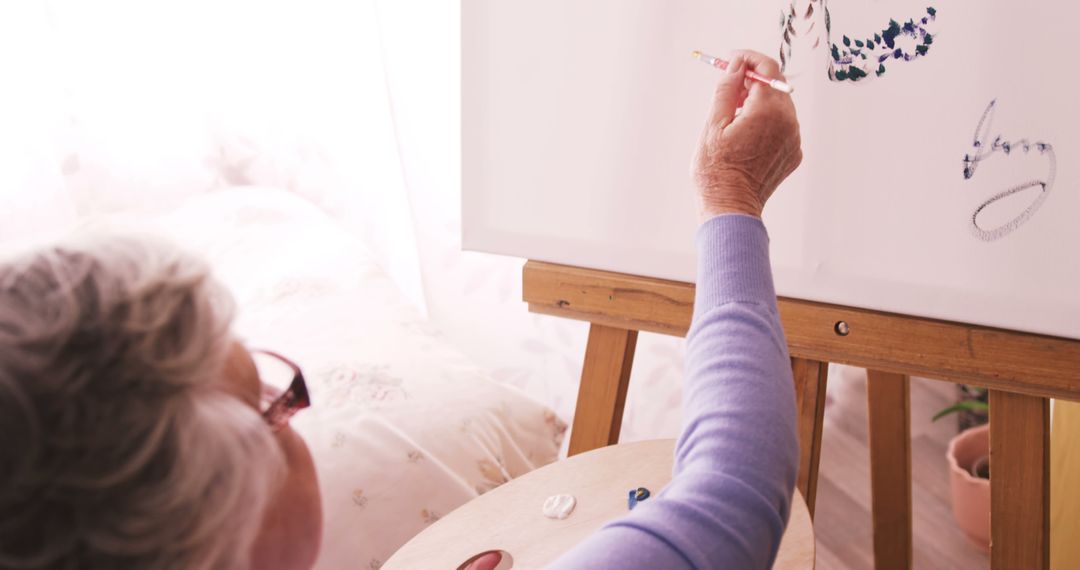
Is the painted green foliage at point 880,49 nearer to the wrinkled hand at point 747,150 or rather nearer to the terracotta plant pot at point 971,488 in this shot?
the wrinkled hand at point 747,150

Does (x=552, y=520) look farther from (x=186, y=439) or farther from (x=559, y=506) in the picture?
(x=186, y=439)

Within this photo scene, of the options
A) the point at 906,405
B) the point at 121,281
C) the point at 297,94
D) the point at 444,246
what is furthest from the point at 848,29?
the point at 297,94

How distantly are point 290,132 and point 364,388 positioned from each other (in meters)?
0.79

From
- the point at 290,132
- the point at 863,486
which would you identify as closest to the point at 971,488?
the point at 863,486

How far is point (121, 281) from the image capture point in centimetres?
48

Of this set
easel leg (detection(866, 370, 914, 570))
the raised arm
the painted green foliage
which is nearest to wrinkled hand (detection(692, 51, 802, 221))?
the raised arm

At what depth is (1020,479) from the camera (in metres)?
1.01

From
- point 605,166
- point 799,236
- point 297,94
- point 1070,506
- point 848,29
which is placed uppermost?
point 297,94

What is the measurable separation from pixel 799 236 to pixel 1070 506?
75 centimetres

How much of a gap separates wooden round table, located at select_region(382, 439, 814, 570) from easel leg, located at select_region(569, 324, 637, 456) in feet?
0.59

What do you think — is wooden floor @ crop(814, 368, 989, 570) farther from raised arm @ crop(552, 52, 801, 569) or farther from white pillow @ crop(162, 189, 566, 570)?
raised arm @ crop(552, 52, 801, 569)

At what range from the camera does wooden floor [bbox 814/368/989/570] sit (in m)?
1.84

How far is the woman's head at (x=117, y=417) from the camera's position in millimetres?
443

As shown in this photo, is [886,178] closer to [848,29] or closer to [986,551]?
[848,29]
